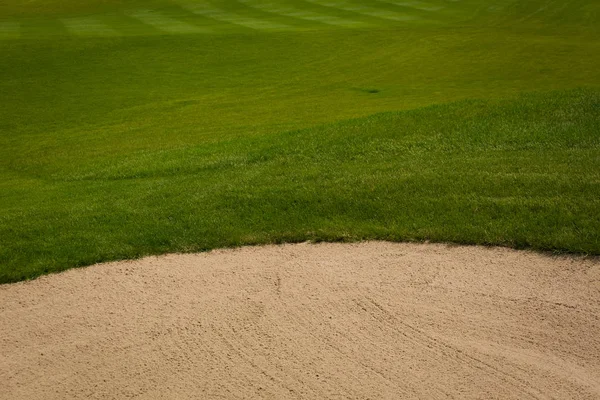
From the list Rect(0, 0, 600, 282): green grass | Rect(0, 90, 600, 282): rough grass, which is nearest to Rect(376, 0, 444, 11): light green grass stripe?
Rect(0, 0, 600, 282): green grass

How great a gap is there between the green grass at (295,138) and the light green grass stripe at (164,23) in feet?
1.04

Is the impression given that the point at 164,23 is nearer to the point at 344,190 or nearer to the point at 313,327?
the point at 344,190

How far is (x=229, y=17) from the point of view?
3166 cm

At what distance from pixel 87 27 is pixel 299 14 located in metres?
10.2

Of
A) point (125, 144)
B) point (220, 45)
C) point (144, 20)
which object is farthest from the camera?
point (144, 20)

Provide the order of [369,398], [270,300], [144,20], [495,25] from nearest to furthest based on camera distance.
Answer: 1. [369,398]
2. [270,300]
3. [495,25]
4. [144,20]

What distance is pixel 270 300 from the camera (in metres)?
7.23

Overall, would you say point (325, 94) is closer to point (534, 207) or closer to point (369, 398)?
point (534, 207)

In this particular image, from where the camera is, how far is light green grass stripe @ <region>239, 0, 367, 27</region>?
29656mm

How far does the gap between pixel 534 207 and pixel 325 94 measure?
35.9 ft

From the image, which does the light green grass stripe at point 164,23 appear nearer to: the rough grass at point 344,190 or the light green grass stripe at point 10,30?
the light green grass stripe at point 10,30

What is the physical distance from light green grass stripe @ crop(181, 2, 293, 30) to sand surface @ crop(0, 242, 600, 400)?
73.4 feet

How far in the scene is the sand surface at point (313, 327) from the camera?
19.2 ft

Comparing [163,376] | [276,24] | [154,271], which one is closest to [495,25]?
[276,24]
